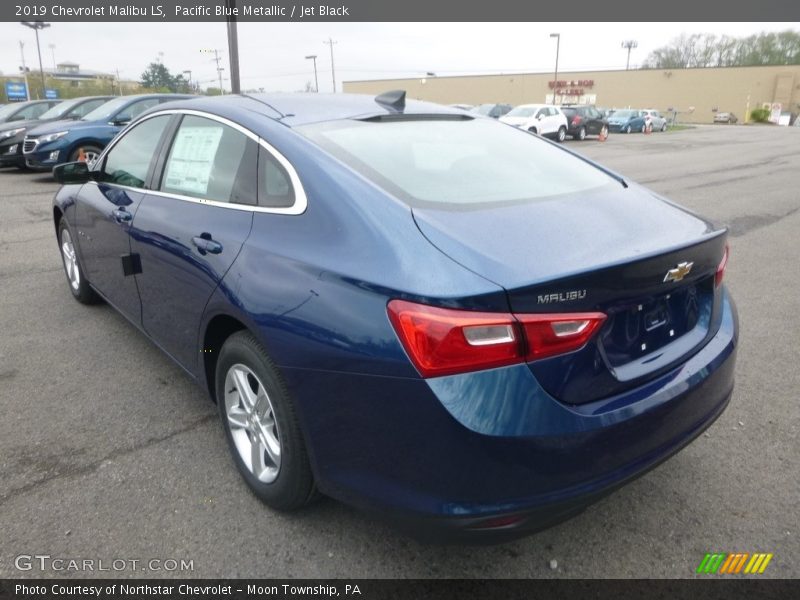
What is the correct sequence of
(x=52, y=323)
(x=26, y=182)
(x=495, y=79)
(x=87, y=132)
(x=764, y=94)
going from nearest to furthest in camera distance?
(x=52, y=323) → (x=87, y=132) → (x=26, y=182) → (x=764, y=94) → (x=495, y=79)

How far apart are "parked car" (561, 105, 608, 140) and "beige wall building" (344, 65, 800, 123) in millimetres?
31163

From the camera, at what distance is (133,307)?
3.62 metres

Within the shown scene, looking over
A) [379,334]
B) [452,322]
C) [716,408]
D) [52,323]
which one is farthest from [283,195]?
[52,323]

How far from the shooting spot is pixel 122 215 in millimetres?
3486

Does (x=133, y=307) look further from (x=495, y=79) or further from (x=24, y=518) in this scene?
(x=495, y=79)

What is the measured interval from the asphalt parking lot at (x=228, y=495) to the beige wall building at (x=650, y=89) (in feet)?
193

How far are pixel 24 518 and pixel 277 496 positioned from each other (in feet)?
3.40

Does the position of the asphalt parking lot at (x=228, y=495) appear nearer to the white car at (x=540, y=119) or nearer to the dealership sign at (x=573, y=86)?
the white car at (x=540, y=119)

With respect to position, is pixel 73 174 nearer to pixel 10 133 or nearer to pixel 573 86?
pixel 10 133

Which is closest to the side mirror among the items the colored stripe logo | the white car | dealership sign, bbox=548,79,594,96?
the colored stripe logo

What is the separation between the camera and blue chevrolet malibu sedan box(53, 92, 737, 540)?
5.77 feet

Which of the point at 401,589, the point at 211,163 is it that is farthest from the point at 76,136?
the point at 401,589

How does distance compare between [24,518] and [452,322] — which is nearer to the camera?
[452,322]

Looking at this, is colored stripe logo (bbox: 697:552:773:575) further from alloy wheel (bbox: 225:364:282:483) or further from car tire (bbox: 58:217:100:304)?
car tire (bbox: 58:217:100:304)
